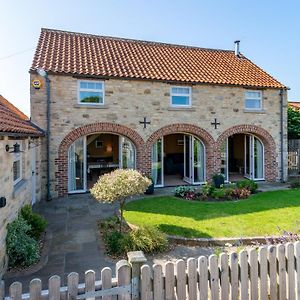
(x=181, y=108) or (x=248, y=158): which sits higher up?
(x=181, y=108)

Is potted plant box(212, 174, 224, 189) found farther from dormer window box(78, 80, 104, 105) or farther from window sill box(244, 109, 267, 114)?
dormer window box(78, 80, 104, 105)

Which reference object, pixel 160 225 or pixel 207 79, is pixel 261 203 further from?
pixel 207 79

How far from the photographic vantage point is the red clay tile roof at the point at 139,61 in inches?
534

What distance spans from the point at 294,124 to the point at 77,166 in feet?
49.0

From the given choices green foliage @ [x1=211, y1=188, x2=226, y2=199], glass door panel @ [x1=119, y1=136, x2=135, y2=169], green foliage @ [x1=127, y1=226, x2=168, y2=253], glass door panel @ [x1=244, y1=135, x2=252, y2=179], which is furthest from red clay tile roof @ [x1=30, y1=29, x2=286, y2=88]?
green foliage @ [x1=127, y1=226, x2=168, y2=253]

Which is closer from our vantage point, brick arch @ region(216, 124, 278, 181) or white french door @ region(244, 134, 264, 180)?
brick arch @ region(216, 124, 278, 181)

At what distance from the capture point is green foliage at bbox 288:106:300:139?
18703 mm

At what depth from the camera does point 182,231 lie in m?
7.70

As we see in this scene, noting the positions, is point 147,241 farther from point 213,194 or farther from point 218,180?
point 218,180

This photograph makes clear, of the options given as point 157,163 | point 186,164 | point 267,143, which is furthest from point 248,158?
point 157,163

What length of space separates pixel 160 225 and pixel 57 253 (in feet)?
9.99

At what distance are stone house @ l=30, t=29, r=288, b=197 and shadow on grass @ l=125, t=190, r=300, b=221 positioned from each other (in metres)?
3.14

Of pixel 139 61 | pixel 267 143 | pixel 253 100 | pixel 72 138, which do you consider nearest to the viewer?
pixel 72 138

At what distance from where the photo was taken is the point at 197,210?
32.9 ft
